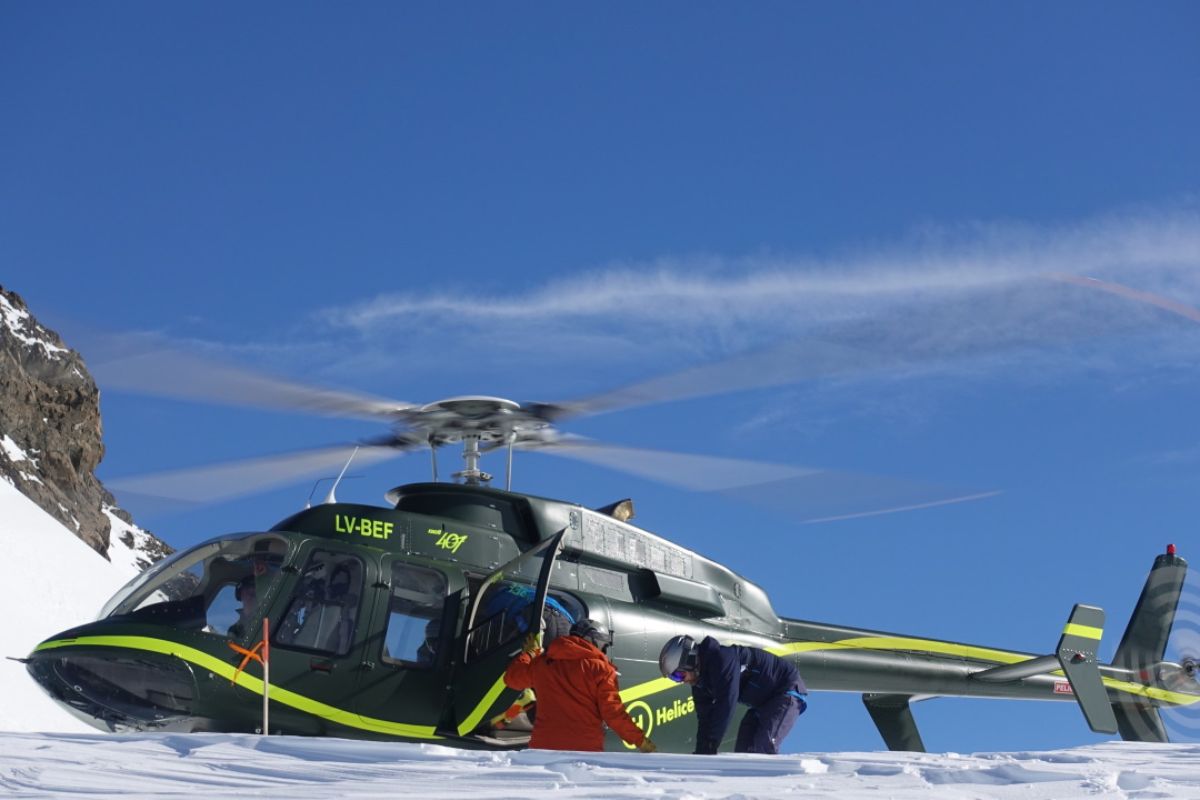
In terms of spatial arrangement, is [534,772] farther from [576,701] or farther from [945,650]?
[945,650]

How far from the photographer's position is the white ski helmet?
960 cm

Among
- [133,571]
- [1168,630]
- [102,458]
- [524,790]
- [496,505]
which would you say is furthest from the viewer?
[102,458]

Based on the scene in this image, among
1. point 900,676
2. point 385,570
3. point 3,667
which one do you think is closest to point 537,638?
point 385,570

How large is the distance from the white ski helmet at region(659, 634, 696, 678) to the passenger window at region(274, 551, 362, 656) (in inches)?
94.1

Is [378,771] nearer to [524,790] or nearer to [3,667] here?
[524,790]

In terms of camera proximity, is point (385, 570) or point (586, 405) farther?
point (586, 405)

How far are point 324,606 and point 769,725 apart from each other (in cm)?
343

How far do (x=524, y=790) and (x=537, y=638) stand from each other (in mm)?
3542

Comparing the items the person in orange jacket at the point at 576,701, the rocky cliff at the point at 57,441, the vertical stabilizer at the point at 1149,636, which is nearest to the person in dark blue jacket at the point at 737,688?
the person in orange jacket at the point at 576,701

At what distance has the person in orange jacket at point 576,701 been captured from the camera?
9.14 m

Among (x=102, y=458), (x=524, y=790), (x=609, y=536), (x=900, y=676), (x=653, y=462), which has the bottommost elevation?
(x=524, y=790)

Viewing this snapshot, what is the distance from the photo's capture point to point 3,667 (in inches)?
1359

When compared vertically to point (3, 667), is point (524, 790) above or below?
below

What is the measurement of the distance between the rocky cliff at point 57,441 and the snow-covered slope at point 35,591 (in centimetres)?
1004
